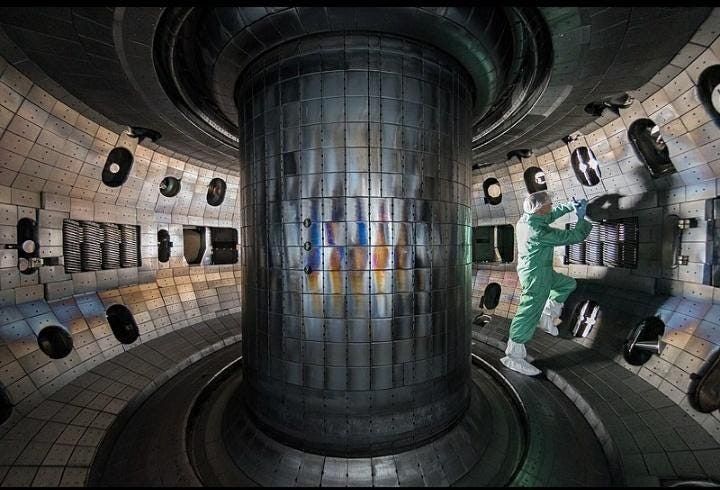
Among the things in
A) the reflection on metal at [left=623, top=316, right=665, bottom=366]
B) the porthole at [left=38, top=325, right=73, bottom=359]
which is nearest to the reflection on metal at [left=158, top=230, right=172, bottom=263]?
the porthole at [left=38, top=325, right=73, bottom=359]

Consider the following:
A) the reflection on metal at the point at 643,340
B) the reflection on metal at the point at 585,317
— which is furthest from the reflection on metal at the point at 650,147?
the reflection on metal at the point at 585,317

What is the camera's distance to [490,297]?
10.7 m

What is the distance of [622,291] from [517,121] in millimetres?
4542

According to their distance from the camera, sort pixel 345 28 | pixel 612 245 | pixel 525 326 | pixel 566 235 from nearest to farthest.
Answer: pixel 345 28 → pixel 566 235 → pixel 525 326 → pixel 612 245

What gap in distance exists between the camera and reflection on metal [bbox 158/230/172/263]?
916 cm

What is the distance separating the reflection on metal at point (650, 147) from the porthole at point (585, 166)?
949 millimetres

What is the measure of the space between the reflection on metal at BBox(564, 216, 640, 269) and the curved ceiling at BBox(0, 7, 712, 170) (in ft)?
9.01

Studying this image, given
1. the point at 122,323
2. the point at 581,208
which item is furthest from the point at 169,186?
the point at 581,208

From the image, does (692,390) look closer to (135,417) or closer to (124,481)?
(124,481)

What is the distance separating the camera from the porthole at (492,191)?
415 inches

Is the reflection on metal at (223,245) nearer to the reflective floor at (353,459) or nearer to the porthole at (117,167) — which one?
the porthole at (117,167)

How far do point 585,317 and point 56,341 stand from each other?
11724 millimetres

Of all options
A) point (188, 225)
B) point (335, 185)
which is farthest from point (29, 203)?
point (335, 185)

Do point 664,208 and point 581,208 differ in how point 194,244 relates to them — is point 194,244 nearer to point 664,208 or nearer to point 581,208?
point 581,208
